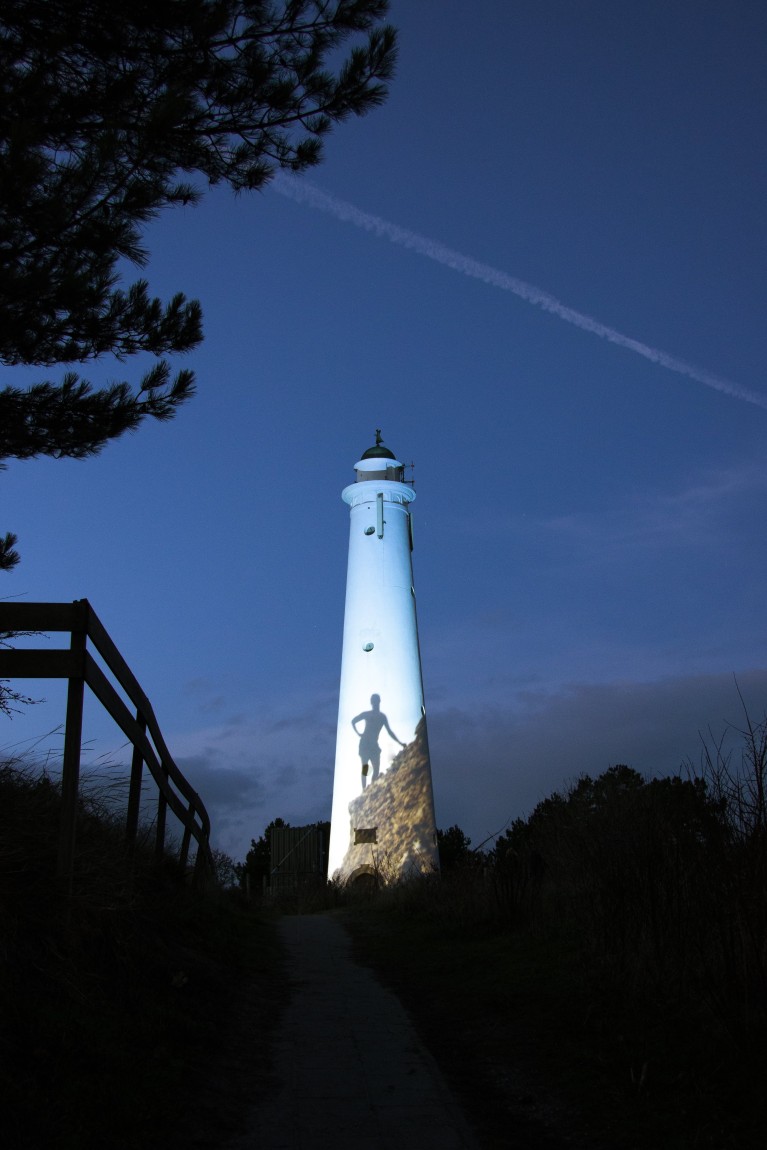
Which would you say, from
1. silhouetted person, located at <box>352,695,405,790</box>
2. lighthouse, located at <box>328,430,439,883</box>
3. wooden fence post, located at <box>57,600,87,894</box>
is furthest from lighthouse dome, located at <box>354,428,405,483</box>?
wooden fence post, located at <box>57,600,87,894</box>

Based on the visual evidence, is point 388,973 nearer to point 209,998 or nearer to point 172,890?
point 172,890

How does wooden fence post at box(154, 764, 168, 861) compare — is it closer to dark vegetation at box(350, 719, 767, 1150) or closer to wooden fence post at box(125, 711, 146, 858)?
wooden fence post at box(125, 711, 146, 858)

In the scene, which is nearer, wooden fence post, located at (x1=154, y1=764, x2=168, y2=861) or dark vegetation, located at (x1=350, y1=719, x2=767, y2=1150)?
dark vegetation, located at (x1=350, y1=719, x2=767, y2=1150)

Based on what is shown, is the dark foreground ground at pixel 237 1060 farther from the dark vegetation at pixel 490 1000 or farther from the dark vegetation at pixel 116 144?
the dark vegetation at pixel 116 144

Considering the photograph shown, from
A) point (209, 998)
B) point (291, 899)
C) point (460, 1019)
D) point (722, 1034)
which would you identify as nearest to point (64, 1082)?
point (209, 998)

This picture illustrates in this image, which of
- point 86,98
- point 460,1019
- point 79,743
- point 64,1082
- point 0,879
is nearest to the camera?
point 64,1082

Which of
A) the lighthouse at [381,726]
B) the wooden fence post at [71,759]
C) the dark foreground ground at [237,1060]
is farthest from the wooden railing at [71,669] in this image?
the lighthouse at [381,726]

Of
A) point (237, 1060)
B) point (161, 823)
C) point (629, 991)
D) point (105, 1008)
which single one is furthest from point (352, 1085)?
point (161, 823)

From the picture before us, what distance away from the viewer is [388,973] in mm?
10367

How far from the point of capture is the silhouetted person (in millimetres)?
24984

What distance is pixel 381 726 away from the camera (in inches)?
989

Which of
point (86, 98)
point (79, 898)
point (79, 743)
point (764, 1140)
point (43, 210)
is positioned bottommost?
point (764, 1140)

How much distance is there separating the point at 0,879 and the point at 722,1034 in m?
4.08

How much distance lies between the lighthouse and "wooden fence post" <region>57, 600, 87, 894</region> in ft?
59.1
